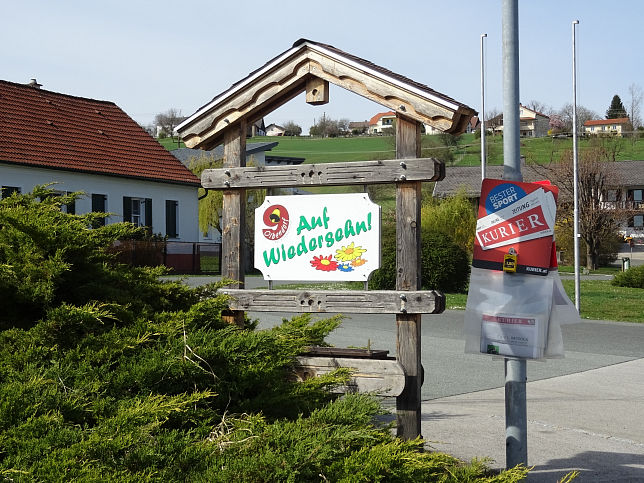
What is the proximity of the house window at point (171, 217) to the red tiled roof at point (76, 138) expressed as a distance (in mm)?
1185

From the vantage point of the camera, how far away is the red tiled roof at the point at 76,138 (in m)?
32.4

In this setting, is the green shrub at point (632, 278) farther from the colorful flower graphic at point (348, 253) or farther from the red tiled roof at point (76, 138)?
the colorful flower graphic at point (348, 253)

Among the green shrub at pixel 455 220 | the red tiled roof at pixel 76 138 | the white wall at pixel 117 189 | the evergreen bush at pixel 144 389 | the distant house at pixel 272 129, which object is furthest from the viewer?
the distant house at pixel 272 129

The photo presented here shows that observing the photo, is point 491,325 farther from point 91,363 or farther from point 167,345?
point 91,363

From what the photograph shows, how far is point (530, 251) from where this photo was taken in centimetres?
517

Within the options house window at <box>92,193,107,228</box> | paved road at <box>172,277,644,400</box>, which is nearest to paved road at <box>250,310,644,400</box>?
paved road at <box>172,277,644,400</box>

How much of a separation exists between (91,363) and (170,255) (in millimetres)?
33340

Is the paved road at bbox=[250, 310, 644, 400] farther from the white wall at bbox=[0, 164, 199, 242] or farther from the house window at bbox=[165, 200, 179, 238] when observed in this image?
the house window at bbox=[165, 200, 179, 238]

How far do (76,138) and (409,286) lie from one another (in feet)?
104

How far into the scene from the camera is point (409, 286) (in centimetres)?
571

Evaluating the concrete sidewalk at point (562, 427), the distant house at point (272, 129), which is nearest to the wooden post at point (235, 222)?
the concrete sidewalk at point (562, 427)

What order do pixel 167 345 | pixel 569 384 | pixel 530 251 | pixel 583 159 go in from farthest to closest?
pixel 583 159 → pixel 569 384 → pixel 530 251 → pixel 167 345

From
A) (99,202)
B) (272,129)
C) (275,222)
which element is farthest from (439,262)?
(272,129)

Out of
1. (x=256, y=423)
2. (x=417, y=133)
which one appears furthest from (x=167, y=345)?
(x=417, y=133)
